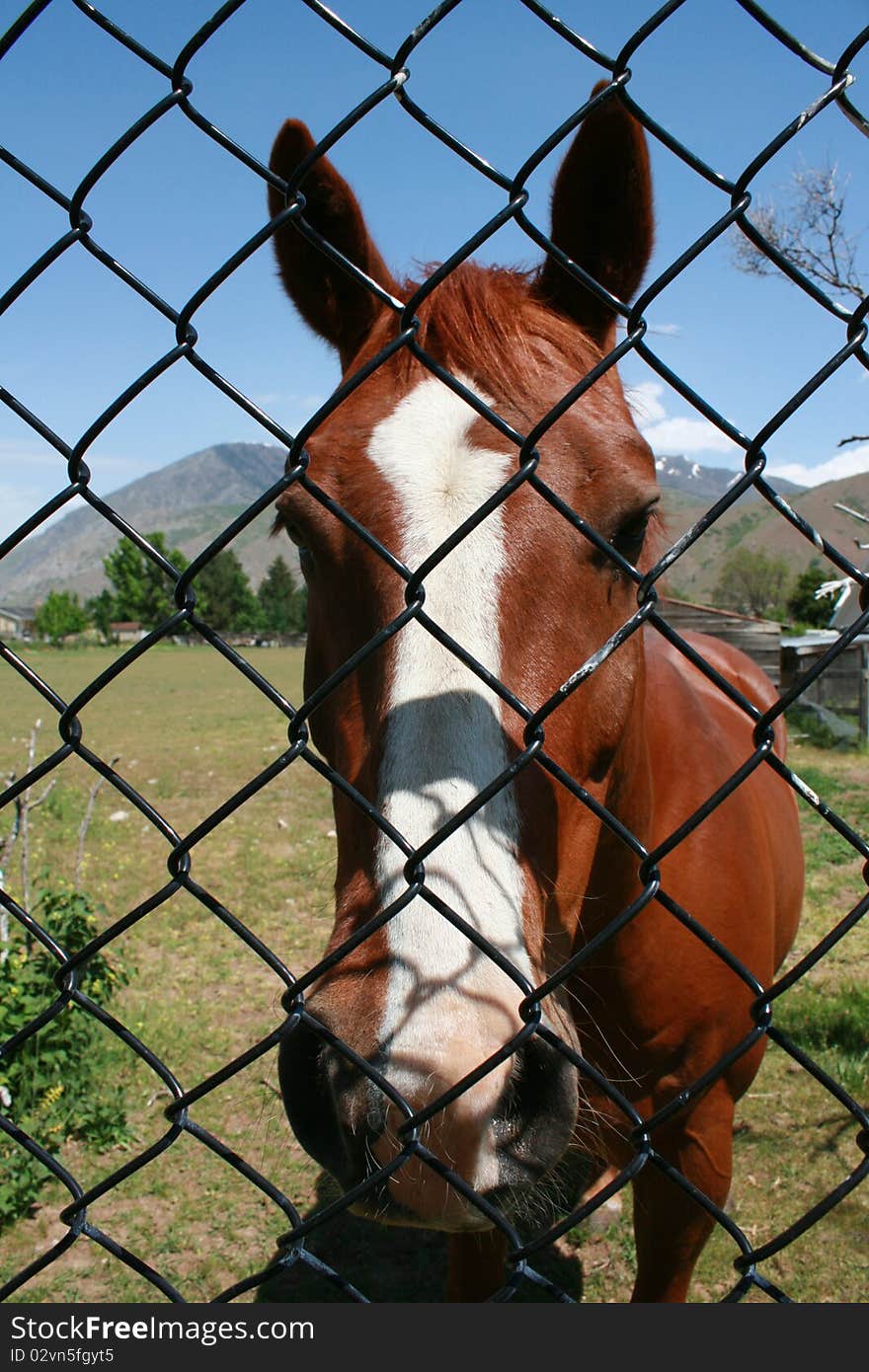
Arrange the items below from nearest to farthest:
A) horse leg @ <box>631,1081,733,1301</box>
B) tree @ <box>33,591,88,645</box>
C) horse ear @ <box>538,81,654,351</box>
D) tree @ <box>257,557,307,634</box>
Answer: horse ear @ <box>538,81,654,351</box> < horse leg @ <box>631,1081,733,1301</box> < tree @ <box>257,557,307,634</box> < tree @ <box>33,591,88,645</box>

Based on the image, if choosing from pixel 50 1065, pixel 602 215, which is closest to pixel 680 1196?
pixel 602 215

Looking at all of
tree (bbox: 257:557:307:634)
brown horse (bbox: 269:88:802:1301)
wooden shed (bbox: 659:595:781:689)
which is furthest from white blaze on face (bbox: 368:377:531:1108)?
tree (bbox: 257:557:307:634)

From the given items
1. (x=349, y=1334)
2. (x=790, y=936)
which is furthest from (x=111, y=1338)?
(x=790, y=936)

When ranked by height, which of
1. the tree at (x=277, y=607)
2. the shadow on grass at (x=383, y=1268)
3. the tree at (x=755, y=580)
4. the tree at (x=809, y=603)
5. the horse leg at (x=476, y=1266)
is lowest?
the shadow on grass at (x=383, y=1268)

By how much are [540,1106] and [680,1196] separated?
1.64m

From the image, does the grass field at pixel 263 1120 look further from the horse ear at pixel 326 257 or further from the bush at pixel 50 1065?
the horse ear at pixel 326 257

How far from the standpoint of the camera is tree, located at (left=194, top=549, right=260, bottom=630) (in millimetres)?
59438

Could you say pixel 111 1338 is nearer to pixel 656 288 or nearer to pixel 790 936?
pixel 656 288

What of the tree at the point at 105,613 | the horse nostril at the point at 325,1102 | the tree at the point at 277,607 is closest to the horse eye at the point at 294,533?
the horse nostril at the point at 325,1102

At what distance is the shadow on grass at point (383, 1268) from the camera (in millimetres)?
3430

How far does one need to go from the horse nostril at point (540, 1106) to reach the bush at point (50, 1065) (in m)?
3.22

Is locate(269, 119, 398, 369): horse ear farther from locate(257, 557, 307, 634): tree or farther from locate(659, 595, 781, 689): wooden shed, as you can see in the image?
locate(257, 557, 307, 634): tree

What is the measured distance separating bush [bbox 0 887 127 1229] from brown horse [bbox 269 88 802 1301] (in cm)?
265

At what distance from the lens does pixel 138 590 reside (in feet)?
191
